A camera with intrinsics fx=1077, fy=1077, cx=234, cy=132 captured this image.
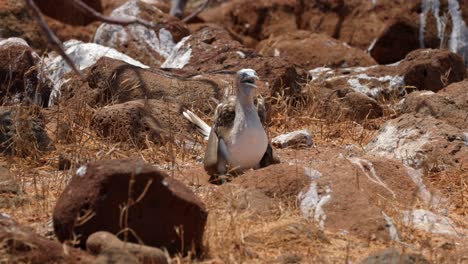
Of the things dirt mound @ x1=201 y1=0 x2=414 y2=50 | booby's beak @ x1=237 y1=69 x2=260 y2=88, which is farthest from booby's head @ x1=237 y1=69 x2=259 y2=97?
Answer: dirt mound @ x1=201 y1=0 x2=414 y2=50

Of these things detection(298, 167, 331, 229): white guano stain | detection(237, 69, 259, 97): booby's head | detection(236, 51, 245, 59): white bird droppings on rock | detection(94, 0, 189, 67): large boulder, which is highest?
detection(237, 69, 259, 97): booby's head

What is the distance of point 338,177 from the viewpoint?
661 cm

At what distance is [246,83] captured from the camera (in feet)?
25.0

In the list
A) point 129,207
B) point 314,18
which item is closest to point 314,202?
point 129,207

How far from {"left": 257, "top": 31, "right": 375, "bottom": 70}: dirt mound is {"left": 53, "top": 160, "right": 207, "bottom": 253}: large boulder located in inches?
293

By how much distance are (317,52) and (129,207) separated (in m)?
8.08

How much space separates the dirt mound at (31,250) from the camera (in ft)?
16.3

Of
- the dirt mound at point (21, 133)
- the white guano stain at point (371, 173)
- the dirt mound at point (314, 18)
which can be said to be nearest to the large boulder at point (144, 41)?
the dirt mound at point (314, 18)

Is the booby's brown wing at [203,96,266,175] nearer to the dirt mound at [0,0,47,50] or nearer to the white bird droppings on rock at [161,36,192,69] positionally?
the white bird droppings on rock at [161,36,192,69]

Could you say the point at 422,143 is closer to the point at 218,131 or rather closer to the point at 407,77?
the point at 218,131

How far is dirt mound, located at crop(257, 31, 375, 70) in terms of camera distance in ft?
42.3

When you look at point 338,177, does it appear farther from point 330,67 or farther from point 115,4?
point 115,4

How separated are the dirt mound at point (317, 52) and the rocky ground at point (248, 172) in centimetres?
Result: 3

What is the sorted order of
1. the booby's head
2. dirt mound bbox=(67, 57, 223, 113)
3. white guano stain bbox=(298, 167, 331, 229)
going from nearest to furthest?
white guano stain bbox=(298, 167, 331, 229) < the booby's head < dirt mound bbox=(67, 57, 223, 113)
